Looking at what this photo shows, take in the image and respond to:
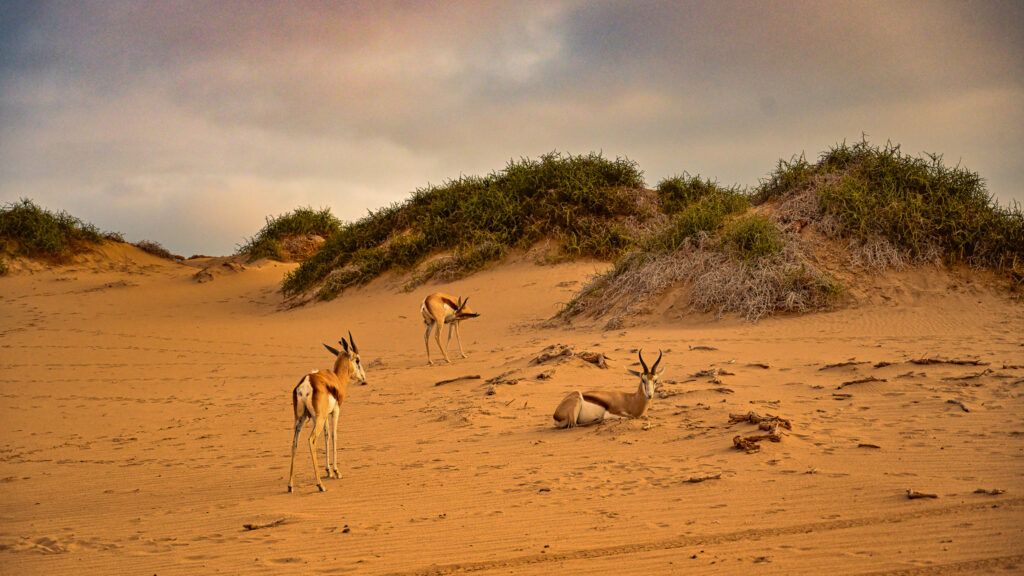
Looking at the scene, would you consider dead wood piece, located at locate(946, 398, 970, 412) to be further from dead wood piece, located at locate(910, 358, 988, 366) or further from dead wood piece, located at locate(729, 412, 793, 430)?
dead wood piece, located at locate(729, 412, 793, 430)

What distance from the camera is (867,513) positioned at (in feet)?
18.1

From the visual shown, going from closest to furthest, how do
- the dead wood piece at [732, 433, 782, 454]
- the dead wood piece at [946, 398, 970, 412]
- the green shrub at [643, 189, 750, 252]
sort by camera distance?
1. the dead wood piece at [732, 433, 782, 454]
2. the dead wood piece at [946, 398, 970, 412]
3. the green shrub at [643, 189, 750, 252]

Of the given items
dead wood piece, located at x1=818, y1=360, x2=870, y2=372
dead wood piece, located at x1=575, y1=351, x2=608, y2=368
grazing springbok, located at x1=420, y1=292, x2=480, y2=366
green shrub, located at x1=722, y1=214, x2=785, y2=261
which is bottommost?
dead wood piece, located at x1=818, y1=360, x2=870, y2=372

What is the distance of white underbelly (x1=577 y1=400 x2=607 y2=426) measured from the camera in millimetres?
9148

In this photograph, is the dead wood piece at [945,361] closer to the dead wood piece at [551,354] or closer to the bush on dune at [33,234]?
the dead wood piece at [551,354]

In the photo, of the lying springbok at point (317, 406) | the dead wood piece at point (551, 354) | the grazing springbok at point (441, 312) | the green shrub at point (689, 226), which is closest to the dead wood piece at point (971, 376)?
the dead wood piece at point (551, 354)

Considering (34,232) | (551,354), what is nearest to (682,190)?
(551,354)

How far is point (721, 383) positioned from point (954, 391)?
9.52ft

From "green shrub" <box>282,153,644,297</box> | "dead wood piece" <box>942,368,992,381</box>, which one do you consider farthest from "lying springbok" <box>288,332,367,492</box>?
"green shrub" <box>282,153,644,297</box>

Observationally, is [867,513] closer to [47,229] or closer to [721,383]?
[721,383]

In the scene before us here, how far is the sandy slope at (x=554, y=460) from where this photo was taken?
17.3 ft

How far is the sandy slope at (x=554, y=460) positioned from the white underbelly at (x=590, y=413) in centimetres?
35

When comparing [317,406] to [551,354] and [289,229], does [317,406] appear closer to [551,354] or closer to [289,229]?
[551,354]

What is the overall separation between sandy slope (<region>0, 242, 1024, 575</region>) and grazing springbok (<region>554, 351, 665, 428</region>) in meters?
0.23
